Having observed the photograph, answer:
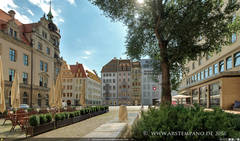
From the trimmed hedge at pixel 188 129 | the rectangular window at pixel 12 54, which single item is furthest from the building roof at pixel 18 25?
the trimmed hedge at pixel 188 129

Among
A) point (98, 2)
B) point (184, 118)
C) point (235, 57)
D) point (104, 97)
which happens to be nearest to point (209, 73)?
point (235, 57)

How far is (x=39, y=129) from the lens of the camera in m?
10.0

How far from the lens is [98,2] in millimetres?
12109

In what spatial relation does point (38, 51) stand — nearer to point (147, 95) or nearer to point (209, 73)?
point (209, 73)

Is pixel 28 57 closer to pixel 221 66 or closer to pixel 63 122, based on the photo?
pixel 63 122

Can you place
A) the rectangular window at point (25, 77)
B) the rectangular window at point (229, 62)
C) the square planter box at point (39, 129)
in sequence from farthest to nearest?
the rectangular window at point (25, 77) < the rectangular window at point (229, 62) < the square planter box at point (39, 129)

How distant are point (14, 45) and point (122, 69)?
186 ft

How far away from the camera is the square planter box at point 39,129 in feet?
30.7

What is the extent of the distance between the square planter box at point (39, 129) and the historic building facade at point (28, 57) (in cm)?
2320

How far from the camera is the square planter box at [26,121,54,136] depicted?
9.34m

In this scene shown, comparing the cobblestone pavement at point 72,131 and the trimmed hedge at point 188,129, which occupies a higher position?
the trimmed hedge at point 188,129

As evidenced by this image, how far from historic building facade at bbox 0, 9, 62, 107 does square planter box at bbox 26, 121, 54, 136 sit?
23.2 m

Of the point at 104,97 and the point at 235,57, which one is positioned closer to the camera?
the point at 235,57

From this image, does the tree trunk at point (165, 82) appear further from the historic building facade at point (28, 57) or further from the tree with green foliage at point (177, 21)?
the historic building facade at point (28, 57)
